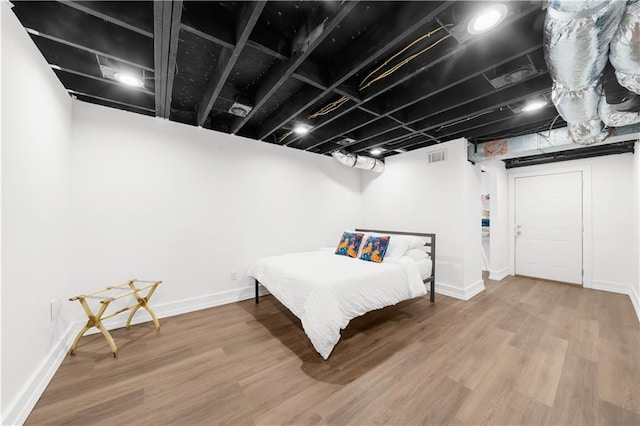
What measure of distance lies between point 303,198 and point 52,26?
3.12 metres

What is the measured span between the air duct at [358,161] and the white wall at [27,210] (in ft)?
10.6

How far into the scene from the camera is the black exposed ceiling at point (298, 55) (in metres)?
1.45

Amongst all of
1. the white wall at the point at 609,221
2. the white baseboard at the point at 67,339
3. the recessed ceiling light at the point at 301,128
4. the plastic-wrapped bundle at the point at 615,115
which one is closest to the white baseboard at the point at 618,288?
the white wall at the point at 609,221

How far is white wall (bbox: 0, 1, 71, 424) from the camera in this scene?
136 centimetres

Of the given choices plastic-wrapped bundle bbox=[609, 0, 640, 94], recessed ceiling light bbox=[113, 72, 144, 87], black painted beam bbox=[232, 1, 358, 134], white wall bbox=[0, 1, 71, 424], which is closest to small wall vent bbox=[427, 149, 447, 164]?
plastic-wrapped bundle bbox=[609, 0, 640, 94]

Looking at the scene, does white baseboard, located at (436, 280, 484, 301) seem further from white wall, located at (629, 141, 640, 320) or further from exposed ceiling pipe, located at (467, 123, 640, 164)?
exposed ceiling pipe, located at (467, 123, 640, 164)

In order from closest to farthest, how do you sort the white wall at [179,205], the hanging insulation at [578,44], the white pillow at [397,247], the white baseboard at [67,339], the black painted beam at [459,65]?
the hanging insulation at [578,44]
the white baseboard at [67,339]
the black painted beam at [459,65]
the white wall at [179,205]
the white pillow at [397,247]

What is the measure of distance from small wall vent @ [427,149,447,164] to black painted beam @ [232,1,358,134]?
2860 millimetres

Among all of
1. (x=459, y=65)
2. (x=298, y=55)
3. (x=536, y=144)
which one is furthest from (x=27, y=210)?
(x=536, y=144)

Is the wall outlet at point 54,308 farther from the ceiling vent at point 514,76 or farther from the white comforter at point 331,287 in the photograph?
the ceiling vent at point 514,76

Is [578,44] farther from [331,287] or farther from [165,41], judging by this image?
[165,41]

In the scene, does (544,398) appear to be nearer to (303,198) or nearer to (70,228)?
(303,198)

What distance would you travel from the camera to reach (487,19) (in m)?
1.37

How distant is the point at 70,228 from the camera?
7.79 ft
